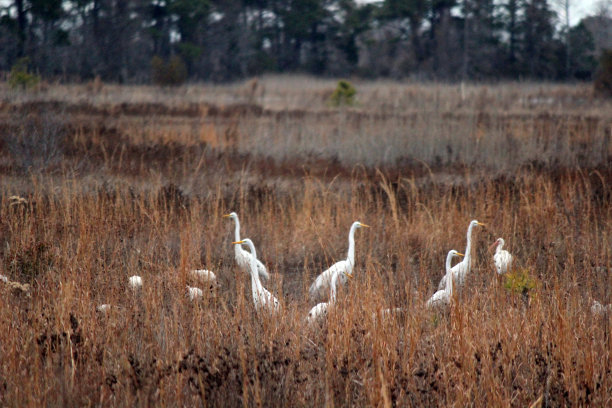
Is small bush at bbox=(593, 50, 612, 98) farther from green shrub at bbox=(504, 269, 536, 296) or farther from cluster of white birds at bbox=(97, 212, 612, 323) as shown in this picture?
green shrub at bbox=(504, 269, 536, 296)

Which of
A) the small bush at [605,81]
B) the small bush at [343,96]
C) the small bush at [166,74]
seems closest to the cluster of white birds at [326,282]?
the small bush at [343,96]

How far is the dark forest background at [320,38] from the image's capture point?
92.9 ft

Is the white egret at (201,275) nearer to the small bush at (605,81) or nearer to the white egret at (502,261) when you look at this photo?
the white egret at (502,261)

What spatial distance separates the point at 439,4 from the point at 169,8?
14345mm

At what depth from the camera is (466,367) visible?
3090 mm

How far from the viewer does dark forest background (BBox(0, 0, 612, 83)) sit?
28312 millimetres

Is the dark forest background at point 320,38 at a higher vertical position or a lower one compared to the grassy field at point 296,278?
higher

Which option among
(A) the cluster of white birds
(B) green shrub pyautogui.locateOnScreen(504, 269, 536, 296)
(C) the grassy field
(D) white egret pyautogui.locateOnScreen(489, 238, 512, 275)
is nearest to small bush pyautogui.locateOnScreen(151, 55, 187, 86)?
(C) the grassy field

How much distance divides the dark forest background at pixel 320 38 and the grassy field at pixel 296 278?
55.0 feet

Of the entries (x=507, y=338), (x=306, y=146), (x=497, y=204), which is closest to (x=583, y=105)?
(x=306, y=146)

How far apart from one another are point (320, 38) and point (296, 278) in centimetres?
3329

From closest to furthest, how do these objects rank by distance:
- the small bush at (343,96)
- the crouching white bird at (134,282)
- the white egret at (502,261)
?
the crouching white bird at (134,282)
the white egret at (502,261)
the small bush at (343,96)

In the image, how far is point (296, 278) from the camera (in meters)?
5.56

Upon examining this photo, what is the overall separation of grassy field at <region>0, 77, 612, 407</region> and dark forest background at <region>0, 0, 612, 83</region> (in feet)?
55.0
